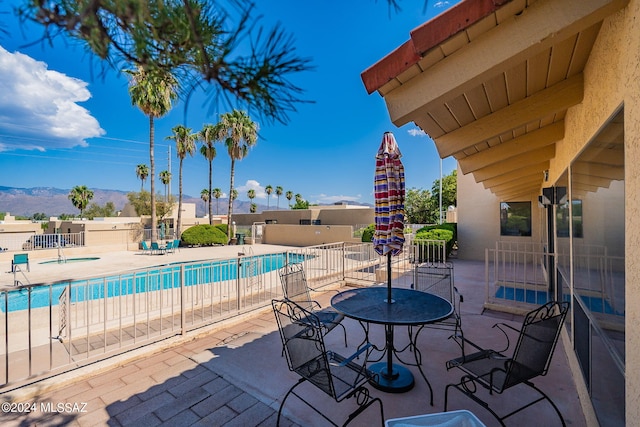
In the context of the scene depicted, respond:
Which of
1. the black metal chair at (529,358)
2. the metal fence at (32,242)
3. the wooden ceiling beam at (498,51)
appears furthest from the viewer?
the metal fence at (32,242)

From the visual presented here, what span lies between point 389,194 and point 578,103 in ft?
6.23

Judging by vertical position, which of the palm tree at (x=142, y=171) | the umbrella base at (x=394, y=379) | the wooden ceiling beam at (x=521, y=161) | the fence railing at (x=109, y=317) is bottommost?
the umbrella base at (x=394, y=379)

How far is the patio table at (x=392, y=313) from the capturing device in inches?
104

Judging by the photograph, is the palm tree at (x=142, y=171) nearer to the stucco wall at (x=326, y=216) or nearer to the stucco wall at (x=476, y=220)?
the stucco wall at (x=326, y=216)

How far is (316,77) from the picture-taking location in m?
1.24

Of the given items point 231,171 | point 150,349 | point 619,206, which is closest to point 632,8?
point 619,206

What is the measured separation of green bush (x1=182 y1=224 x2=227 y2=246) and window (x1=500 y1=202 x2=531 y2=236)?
15.8 metres

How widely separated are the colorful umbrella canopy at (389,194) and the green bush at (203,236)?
703 inches

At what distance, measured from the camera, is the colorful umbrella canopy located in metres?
3.04

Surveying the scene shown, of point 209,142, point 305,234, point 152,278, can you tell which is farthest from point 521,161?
point 209,142

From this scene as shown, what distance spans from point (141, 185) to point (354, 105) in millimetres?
31786

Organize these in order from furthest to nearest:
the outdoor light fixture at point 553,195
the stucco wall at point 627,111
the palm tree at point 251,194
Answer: the palm tree at point 251,194, the outdoor light fixture at point 553,195, the stucco wall at point 627,111

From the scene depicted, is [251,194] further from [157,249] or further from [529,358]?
[529,358]

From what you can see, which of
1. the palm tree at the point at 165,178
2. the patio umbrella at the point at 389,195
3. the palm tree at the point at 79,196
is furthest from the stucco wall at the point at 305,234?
the palm tree at the point at 79,196
